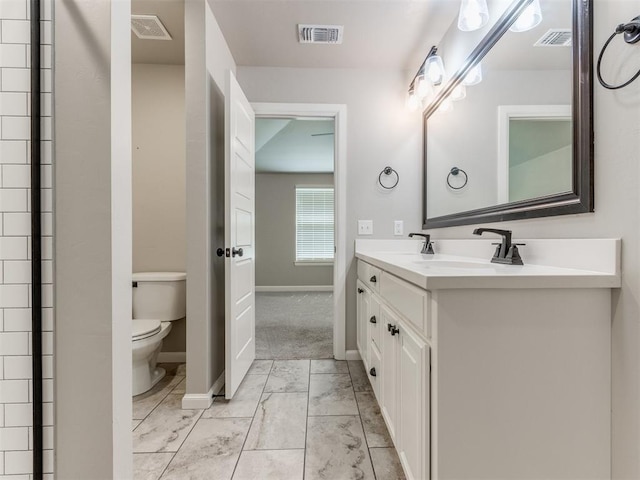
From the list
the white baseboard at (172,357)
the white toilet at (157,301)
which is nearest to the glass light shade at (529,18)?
the white toilet at (157,301)

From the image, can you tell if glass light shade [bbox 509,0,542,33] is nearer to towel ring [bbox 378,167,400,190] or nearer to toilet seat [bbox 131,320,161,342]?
towel ring [bbox 378,167,400,190]

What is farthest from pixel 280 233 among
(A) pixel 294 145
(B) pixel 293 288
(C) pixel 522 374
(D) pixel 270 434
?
(C) pixel 522 374

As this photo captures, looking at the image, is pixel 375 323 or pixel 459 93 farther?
pixel 459 93

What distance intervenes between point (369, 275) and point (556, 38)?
131 centimetres

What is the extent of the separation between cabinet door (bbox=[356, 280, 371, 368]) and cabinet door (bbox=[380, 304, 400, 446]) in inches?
17.4

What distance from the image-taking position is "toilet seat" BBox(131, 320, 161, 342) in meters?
1.76

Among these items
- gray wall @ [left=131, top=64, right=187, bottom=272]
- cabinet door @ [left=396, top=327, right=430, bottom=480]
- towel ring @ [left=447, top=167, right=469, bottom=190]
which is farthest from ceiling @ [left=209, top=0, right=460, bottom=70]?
cabinet door @ [left=396, top=327, right=430, bottom=480]

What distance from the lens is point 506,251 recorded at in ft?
3.98

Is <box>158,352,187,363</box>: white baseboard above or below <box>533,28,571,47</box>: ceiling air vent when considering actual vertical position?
below

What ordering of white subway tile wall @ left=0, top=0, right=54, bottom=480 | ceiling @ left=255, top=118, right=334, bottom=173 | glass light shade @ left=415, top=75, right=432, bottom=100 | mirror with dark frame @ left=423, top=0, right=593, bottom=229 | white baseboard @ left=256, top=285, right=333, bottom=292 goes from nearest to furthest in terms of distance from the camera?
white subway tile wall @ left=0, top=0, right=54, bottom=480, mirror with dark frame @ left=423, top=0, right=593, bottom=229, glass light shade @ left=415, top=75, right=432, bottom=100, ceiling @ left=255, top=118, right=334, bottom=173, white baseboard @ left=256, top=285, right=333, bottom=292

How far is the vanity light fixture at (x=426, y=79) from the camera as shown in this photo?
6.11ft

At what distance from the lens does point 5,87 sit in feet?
2.60

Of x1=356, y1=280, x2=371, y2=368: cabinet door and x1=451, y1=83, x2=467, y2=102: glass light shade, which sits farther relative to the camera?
x1=356, y1=280, x2=371, y2=368: cabinet door

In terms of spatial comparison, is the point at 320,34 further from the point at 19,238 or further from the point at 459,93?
the point at 19,238
